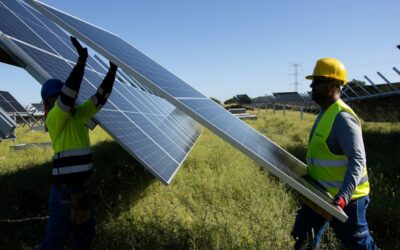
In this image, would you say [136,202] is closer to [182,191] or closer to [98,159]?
[182,191]

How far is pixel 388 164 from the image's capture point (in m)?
8.47

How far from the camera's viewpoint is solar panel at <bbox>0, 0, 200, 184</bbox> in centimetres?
478

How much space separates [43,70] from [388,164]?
716 centimetres

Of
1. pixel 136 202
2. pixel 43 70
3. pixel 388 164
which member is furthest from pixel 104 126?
pixel 388 164

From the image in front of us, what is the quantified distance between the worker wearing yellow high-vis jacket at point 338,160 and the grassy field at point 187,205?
66cm

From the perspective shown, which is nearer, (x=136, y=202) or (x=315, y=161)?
(x=315, y=161)

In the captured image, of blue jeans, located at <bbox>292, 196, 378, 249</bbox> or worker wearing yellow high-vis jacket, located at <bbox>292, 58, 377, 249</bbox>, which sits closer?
worker wearing yellow high-vis jacket, located at <bbox>292, 58, 377, 249</bbox>

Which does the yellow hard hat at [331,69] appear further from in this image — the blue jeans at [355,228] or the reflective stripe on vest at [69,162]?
the reflective stripe on vest at [69,162]

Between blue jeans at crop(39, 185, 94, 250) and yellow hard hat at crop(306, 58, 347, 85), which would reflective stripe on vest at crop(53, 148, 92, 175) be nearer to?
blue jeans at crop(39, 185, 94, 250)

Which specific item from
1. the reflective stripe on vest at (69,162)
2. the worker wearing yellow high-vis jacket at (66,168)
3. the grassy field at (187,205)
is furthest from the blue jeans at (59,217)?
the grassy field at (187,205)

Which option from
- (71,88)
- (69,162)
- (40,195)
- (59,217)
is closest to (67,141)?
(69,162)

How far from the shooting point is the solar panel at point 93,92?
478 cm

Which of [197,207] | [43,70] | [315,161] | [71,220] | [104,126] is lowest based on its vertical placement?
[197,207]

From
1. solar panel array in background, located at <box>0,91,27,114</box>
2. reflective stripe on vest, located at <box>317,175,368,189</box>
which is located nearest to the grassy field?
reflective stripe on vest, located at <box>317,175,368,189</box>
